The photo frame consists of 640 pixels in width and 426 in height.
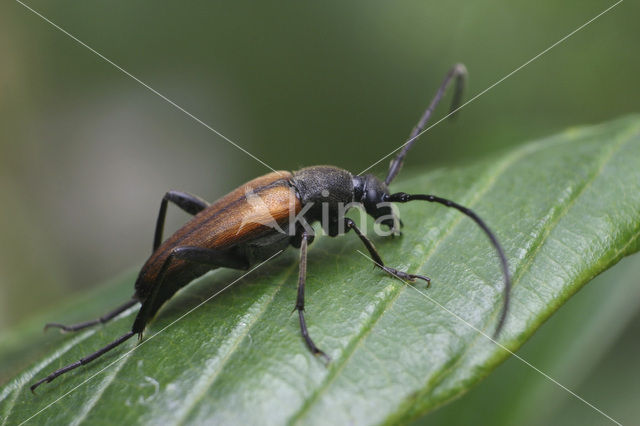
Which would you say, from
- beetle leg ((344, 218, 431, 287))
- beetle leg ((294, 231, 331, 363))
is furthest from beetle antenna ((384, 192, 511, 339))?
beetle leg ((294, 231, 331, 363))

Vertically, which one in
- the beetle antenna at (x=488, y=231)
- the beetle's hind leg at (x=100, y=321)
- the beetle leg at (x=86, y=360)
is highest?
the beetle antenna at (x=488, y=231)

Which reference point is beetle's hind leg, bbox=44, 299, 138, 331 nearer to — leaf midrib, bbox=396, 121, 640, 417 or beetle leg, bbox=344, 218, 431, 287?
beetle leg, bbox=344, 218, 431, 287

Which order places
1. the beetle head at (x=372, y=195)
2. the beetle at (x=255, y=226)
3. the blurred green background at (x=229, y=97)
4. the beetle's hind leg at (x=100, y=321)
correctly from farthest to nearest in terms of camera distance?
the blurred green background at (x=229, y=97) → the beetle head at (x=372, y=195) → the beetle's hind leg at (x=100, y=321) → the beetle at (x=255, y=226)

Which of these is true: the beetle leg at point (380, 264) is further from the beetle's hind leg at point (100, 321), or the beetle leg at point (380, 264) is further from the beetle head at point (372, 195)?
the beetle's hind leg at point (100, 321)

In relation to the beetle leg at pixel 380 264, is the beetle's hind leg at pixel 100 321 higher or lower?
lower

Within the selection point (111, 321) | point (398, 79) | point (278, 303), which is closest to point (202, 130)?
point (398, 79)

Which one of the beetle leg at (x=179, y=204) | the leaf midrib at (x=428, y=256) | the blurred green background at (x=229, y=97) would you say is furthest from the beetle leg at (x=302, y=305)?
the blurred green background at (x=229, y=97)

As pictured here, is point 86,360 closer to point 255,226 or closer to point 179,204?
point 255,226
